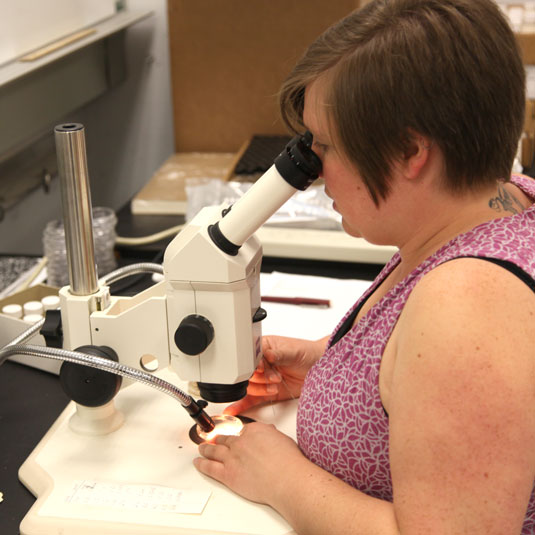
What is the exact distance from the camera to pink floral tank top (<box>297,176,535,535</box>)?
2.64 ft

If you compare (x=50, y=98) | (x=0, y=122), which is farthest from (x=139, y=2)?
(x=0, y=122)

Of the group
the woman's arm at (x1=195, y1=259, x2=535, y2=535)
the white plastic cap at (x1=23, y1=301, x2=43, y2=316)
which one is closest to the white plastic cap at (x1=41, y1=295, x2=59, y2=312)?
the white plastic cap at (x1=23, y1=301, x2=43, y2=316)

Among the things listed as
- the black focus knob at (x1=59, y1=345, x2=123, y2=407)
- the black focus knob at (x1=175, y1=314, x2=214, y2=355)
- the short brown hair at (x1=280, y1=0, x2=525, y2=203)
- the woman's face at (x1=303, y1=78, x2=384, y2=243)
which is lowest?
the black focus knob at (x1=59, y1=345, x2=123, y2=407)

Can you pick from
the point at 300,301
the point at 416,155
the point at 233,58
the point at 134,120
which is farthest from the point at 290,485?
the point at 134,120

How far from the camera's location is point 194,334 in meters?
0.94

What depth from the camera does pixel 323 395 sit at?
931 millimetres

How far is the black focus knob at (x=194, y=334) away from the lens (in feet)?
3.10

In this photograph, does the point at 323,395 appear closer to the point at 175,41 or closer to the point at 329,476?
the point at 329,476

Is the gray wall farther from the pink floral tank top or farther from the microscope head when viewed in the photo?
the pink floral tank top

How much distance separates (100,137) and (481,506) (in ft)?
8.30

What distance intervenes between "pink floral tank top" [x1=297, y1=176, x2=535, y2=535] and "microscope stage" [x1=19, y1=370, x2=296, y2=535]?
12cm

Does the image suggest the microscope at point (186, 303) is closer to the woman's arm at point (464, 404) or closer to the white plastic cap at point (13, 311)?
the woman's arm at point (464, 404)

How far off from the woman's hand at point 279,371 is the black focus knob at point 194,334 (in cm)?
27

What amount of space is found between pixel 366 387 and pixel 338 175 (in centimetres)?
25
